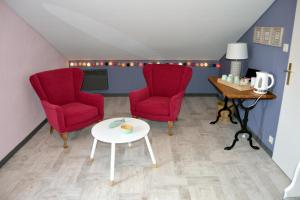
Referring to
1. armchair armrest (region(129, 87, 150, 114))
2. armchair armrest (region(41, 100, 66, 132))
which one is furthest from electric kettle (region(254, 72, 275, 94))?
armchair armrest (region(41, 100, 66, 132))

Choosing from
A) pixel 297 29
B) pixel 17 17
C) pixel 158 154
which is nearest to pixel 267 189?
pixel 158 154

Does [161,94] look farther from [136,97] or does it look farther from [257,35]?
[257,35]

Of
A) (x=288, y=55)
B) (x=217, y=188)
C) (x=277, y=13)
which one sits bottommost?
(x=217, y=188)

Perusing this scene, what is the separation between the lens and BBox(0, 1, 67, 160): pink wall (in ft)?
10.3

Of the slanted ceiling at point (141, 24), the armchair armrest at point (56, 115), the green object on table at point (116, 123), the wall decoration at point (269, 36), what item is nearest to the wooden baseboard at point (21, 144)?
the armchair armrest at point (56, 115)

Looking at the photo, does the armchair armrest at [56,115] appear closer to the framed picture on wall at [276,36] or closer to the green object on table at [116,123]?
the green object on table at [116,123]

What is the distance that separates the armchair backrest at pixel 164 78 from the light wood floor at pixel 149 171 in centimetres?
74

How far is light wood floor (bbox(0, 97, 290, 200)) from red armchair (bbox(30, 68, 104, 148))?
32 cm

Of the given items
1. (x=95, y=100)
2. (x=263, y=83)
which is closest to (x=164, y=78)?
(x=95, y=100)

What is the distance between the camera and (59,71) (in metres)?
3.89

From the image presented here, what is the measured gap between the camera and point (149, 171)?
9.69 ft

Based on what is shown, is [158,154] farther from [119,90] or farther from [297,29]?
[119,90]

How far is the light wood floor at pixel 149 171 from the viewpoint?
2.58 metres

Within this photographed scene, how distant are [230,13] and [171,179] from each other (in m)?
2.41
